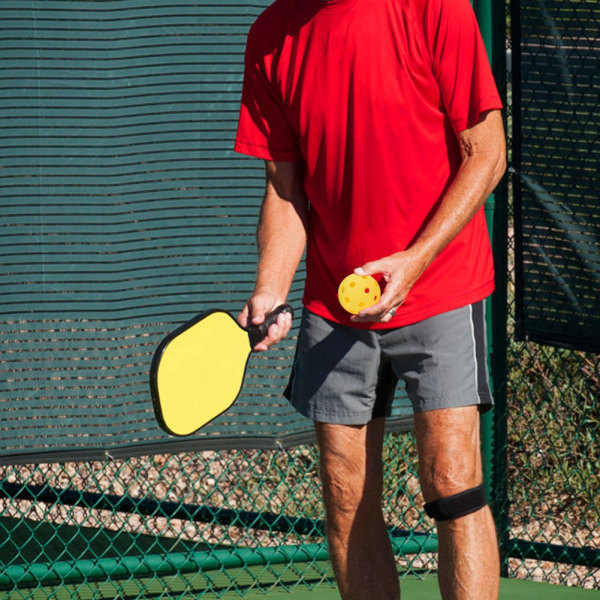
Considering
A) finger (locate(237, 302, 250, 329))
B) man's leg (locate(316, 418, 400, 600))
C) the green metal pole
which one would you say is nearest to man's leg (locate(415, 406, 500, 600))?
man's leg (locate(316, 418, 400, 600))

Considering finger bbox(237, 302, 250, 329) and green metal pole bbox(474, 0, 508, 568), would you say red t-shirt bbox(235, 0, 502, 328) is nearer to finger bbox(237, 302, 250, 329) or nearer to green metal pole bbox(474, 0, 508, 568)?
finger bbox(237, 302, 250, 329)

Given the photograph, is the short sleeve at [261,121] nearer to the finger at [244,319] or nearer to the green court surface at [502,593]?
the finger at [244,319]

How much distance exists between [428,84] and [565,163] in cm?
146

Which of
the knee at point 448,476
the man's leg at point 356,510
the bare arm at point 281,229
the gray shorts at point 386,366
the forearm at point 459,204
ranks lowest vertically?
the man's leg at point 356,510

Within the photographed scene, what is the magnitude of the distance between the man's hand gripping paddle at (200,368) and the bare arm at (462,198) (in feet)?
1.02

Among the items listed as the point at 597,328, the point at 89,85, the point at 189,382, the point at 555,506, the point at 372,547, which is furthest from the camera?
the point at 555,506

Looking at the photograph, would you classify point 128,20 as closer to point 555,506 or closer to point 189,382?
point 189,382

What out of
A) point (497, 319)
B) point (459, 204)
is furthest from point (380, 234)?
point (497, 319)

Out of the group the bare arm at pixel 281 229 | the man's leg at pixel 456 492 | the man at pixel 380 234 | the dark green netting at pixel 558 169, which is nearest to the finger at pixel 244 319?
the man at pixel 380 234

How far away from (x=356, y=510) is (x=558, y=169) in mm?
1651

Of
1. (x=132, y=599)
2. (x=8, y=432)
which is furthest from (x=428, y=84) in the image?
(x=132, y=599)

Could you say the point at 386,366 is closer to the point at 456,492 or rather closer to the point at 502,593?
the point at 456,492

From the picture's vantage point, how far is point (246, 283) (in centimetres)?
427

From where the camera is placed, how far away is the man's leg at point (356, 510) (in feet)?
10.9
